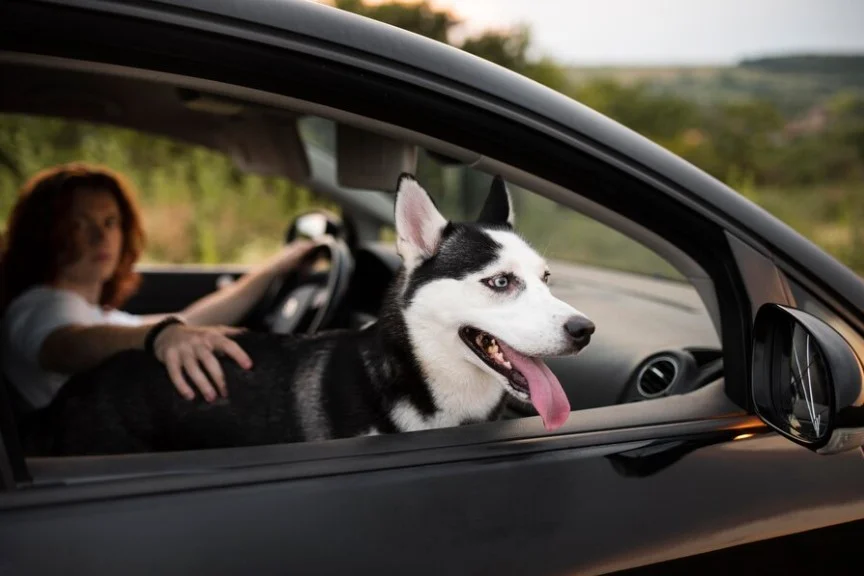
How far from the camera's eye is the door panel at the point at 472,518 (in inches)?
42.2

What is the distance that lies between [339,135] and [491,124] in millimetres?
A: 781

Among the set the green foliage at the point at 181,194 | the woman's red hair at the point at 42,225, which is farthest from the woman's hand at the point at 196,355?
the green foliage at the point at 181,194

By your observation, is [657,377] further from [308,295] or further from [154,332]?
[308,295]

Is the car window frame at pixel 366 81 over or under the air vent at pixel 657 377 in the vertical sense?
over

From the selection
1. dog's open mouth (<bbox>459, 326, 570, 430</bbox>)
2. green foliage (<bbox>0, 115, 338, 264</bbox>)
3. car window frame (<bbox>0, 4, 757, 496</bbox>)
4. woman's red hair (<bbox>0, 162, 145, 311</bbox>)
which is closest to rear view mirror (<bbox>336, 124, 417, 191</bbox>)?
car window frame (<bbox>0, 4, 757, 496</bbox>)

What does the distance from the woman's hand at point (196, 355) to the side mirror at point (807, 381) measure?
1.05 metres

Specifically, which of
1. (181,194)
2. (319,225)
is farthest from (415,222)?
(181,194)

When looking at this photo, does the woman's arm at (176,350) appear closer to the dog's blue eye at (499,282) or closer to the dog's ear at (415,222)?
the dog's ear at (415,222)

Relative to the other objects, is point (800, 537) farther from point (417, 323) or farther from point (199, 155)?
point (199, 155)

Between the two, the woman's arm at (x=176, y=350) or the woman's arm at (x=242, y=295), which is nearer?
the woman's arm at (x=176, y=350)

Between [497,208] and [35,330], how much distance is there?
4.47ft

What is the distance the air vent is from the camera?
5.68 feet

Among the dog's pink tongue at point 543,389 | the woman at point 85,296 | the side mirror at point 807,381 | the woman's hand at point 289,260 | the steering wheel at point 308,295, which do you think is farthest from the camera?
the woman's hand at point 289,260

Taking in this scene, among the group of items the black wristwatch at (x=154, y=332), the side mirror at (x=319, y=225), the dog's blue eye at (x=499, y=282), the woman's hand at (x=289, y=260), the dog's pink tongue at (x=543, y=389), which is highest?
the side mirror at (x=319, y=225)
